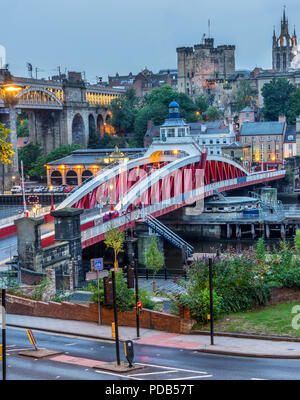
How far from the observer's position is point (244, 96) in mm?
171375

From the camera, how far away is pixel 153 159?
270ft

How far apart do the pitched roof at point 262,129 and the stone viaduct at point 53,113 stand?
28338 millimetres

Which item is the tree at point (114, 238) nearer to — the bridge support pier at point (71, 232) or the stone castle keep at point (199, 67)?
the bridge support pier at point (71, 232)

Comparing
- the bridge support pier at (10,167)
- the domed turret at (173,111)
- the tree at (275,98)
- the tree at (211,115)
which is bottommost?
the bridge support pier at (10,167)

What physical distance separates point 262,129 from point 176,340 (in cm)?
10812

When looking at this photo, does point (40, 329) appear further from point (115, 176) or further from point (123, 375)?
point (115, 176)

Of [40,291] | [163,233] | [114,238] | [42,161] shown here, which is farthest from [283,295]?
[42,161]

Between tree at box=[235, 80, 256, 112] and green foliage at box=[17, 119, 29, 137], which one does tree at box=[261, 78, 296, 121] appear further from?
green foliage at box=[17, 119, 29, 137]

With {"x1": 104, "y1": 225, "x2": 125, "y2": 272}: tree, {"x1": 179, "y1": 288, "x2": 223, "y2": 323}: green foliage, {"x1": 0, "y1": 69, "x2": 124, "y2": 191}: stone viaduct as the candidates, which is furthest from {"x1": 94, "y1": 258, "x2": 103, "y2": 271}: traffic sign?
{"x1": 0, "y1": 69, "x2": 124, "y2": 191}: stone viaduct

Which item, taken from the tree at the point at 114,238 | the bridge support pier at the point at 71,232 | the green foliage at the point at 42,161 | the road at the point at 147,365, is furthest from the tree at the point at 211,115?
the road at the point at 147,365

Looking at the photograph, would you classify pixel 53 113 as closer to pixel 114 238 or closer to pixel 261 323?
pixel 114 238

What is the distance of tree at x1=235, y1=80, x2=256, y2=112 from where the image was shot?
170 meters

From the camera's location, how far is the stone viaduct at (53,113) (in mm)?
97562

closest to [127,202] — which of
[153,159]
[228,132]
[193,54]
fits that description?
[153,159]
